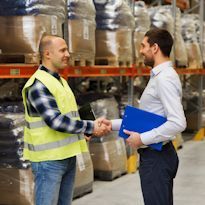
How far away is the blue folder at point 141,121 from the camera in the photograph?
11.1 feet

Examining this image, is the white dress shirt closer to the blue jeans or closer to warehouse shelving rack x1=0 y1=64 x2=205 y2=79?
the blue jeans

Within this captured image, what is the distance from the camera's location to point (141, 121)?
11.3 ft

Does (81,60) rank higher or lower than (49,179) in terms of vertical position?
higher

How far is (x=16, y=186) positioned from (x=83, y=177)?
1057 mm

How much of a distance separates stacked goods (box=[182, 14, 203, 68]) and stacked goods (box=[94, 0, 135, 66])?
3195 mm

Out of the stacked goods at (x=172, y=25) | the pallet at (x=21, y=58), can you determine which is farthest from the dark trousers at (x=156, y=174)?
the stacked goods at (x=172, y=25)

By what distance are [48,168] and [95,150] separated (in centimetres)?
305

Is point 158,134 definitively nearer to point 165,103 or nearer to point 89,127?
point 165,103

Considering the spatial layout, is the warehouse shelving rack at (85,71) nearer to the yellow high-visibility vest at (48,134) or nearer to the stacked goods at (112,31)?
the stacked goods at (112,31)

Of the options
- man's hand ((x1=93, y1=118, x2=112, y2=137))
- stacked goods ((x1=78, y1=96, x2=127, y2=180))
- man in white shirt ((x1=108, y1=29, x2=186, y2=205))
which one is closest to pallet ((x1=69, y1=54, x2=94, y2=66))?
stacked goods ((x1=78, y1=96, x2=127, y2=180))

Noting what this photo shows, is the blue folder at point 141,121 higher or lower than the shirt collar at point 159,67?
lower

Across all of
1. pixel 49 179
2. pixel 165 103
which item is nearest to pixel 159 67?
pixel 165 103

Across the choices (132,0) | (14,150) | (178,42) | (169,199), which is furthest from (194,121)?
(169,199)

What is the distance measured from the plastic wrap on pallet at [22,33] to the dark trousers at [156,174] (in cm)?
193
